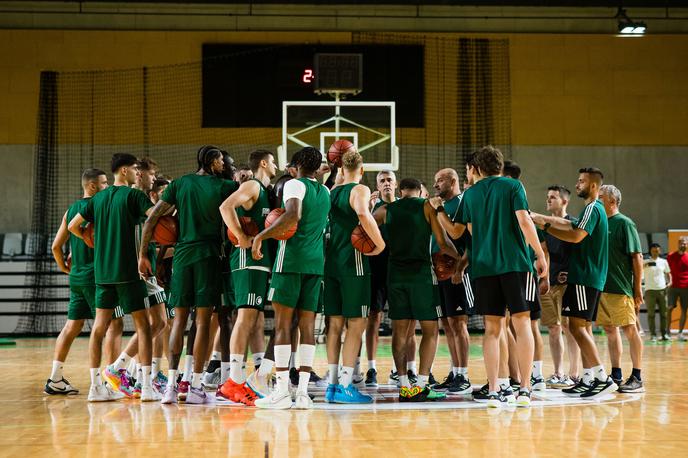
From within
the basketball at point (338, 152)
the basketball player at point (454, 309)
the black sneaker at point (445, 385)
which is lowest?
the black sneaker at point (445, 385)

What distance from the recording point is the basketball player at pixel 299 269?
6320mm

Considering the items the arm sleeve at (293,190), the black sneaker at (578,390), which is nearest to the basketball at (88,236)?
the arm sleeve at (293,190)

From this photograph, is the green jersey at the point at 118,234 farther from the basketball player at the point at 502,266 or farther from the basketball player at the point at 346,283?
the basketball player at the point at 502,266

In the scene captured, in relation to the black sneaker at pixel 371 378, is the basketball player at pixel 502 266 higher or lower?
higher

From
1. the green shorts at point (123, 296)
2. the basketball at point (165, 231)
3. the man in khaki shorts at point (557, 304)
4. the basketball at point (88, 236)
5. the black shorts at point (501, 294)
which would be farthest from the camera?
the man in khaki shorts at point (557, 304)

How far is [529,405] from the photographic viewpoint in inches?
253

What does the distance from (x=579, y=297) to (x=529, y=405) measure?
1264 mm

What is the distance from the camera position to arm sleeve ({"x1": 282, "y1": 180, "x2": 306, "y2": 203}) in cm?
639

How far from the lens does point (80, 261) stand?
25.4 ft

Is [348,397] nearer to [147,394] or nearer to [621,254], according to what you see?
[147,394]

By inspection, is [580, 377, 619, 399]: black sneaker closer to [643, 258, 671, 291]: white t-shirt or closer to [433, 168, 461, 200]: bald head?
[433, 168, 461, 200]: bald head

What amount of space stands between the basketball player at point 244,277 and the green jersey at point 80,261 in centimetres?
163

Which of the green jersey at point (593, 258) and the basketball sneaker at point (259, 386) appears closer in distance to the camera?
the basketball sneaker at point (259, 386)

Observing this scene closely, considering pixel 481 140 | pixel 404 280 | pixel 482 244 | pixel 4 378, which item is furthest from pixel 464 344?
pixel 481 140
